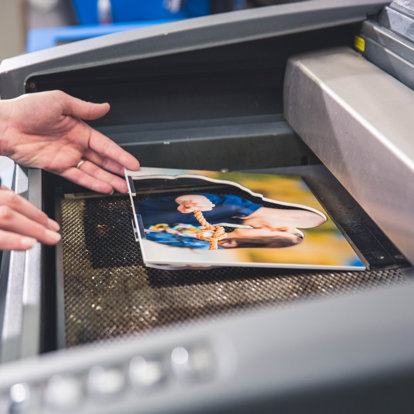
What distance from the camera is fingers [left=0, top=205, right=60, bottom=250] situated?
0.58 metres

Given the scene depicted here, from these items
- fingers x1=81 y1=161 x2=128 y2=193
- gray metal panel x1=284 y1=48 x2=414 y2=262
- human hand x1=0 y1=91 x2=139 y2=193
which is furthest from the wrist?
gray metal panel x1=284 y1=48 x2=414 y2=262

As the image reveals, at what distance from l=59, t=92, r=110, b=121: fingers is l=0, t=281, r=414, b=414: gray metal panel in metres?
0.54

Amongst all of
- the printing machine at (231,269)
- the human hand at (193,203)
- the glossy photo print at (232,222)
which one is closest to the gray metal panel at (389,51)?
the printing machine at (231,269)

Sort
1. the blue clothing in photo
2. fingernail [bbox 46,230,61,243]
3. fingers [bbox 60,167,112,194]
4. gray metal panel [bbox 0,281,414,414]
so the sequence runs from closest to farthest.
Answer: gray metal panel [bbox 0,281,414,414] < fingernail [bbox 46,230,61,243] < the blue clothing in photo < fingers [bbox 60,167,112,194]

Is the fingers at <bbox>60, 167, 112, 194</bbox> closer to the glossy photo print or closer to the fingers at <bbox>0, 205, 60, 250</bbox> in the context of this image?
the glossy photo print

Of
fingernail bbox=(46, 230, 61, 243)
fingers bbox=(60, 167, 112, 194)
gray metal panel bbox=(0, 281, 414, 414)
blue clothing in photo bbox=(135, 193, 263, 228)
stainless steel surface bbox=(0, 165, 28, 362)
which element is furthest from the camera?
fingers bbox=(60, 167, 112, 194)

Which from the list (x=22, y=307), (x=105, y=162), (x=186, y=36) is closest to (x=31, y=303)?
(x=22, y=307)

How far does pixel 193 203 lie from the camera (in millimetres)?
786

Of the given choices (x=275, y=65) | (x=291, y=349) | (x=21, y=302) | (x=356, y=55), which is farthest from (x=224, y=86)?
(x=291, y=349)

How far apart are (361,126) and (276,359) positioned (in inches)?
15.6

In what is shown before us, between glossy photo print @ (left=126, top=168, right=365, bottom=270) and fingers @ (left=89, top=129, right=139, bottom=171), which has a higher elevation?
fingers @ (left=89, top=129, right=139, bottom=171)

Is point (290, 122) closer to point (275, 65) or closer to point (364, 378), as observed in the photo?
point (275, 65)

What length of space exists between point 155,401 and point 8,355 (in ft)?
0.69

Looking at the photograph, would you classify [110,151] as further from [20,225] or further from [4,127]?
[20,225]
